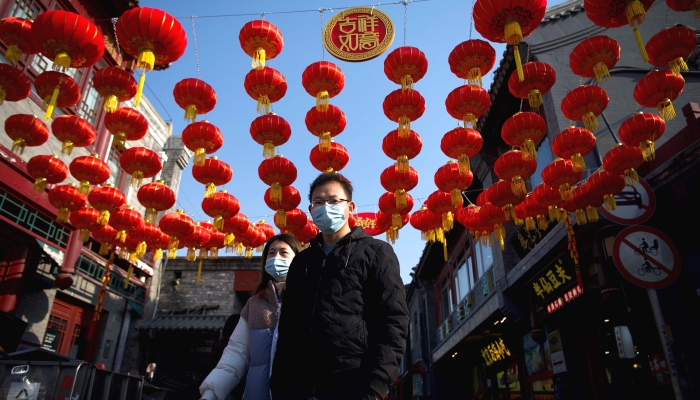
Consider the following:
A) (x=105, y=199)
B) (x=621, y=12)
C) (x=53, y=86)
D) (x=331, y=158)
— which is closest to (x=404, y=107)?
(x=331, y=158)

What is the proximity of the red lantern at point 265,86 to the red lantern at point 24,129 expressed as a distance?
3996 millimetres

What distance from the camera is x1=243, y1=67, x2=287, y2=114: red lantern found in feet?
22.6

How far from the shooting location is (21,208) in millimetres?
10484

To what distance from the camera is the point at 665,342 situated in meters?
5.98

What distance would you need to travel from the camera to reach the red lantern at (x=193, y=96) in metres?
6.83

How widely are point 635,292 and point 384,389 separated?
22.7 ft

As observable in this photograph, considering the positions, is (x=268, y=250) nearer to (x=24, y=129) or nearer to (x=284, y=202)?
(x=284, y=202)

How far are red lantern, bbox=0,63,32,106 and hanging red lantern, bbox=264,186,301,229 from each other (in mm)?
4379

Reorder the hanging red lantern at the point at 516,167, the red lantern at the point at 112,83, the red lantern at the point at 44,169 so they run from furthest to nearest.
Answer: the red lantern at the point at 44,169, the hanging red lantern at the point at 516,167, the red lantern at the point at 112,83

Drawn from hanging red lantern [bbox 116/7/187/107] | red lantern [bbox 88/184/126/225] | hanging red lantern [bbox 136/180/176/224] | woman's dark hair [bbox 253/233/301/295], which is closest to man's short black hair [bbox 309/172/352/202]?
woman's dark hair [bbox 253/233/301/295]

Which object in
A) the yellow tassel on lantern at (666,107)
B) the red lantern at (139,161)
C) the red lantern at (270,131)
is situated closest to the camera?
the yellow tassel on lantern at (666,107)

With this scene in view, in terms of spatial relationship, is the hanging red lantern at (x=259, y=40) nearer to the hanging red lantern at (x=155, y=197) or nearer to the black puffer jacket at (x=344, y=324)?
the hanging red lantern at (x=155, y=197)

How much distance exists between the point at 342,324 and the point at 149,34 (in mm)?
5257

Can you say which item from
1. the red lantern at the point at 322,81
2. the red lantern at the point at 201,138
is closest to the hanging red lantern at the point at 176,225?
the red lantern at the point at 201,138
